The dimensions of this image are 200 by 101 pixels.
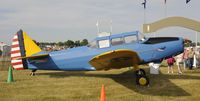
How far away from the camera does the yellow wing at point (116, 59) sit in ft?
32.2

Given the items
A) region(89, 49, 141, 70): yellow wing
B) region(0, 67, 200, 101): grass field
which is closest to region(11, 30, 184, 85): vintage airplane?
region(89, 49, 141, 70): yellow wing

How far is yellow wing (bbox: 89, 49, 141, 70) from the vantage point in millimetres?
9805

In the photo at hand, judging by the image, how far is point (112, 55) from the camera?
1002 cm

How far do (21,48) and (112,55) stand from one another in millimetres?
6602

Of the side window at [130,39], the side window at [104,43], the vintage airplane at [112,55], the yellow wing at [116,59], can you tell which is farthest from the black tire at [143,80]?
the side window at [104,43]

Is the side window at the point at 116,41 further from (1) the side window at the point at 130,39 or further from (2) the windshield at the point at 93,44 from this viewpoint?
(2) the windshield at the point at 93,44

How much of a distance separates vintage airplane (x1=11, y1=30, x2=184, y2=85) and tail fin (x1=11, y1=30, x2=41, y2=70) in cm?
6

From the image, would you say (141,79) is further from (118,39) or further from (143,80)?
(118,39)

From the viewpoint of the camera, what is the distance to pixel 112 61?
36.5ft

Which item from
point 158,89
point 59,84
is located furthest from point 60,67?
point 158,89

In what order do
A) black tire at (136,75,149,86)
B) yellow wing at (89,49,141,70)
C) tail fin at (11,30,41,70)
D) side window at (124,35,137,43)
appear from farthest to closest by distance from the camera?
1. tail fin at (11,30,41,70)
2. side window at (124,35,137,43)
3. black tire at (136,75,149,86)
4. yellow wing at (89,49,141,70)

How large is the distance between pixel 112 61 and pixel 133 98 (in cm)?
255

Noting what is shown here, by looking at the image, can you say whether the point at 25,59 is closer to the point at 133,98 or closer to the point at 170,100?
the point at 133,98

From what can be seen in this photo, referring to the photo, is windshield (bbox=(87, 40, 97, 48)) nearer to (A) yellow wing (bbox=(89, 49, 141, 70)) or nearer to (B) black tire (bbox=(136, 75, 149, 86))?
(A) yellow wing (bbox=(89, 49, 141, 70))
